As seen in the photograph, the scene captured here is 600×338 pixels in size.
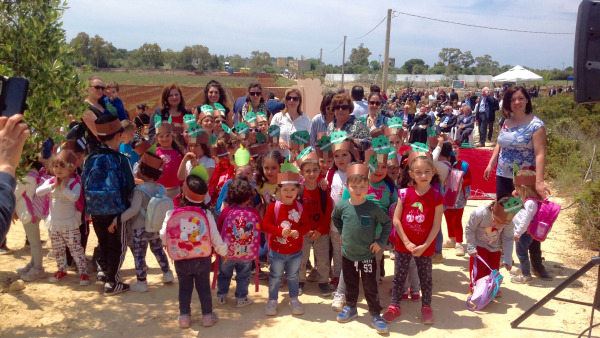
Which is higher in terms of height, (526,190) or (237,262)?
(526,190)

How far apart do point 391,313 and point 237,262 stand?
1.56 m

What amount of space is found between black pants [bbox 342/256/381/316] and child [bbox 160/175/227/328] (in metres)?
1.16

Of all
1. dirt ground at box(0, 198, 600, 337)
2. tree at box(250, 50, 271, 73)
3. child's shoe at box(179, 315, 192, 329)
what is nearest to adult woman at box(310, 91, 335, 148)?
dirt ground at box(0, 198, 600, 337)

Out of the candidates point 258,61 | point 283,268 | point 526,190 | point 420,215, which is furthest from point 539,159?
point 258,61

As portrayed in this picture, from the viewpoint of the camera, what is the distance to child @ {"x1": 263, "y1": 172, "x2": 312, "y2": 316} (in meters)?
4.48

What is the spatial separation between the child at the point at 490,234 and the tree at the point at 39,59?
12.9ft

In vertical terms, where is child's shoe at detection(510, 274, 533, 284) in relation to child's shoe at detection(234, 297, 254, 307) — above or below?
above

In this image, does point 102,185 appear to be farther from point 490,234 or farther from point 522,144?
point 522,144

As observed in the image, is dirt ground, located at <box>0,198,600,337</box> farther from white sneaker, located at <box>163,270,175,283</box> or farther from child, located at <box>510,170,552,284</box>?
child, located at <box>510,170,552,284</box>

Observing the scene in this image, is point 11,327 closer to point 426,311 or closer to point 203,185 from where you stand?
point 203,185

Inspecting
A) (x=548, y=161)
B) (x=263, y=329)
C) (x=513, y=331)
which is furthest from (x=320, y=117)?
(x=548, y=161)

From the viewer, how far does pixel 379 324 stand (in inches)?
167

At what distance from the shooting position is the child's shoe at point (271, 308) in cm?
→ 454

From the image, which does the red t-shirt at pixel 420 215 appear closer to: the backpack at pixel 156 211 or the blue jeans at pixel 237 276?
the blue jeans at pixel 237 276
